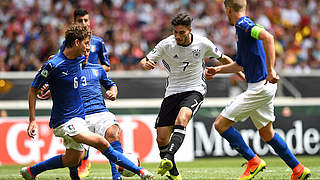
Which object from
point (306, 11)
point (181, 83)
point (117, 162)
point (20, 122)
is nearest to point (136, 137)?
point (20, 122)

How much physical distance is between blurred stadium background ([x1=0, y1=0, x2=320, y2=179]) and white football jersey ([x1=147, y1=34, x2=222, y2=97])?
18.6 feet

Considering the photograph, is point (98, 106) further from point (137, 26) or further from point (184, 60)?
point (137, 26)

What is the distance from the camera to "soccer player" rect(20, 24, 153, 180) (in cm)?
705

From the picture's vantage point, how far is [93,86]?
28.5 ft

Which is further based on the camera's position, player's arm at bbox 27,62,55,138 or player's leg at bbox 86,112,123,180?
player's leg at bbox 86,112,123,180

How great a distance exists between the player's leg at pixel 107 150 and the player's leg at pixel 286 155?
6.20ft

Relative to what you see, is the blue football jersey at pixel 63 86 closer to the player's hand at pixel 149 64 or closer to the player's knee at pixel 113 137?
the player's knee at pixel 113 137

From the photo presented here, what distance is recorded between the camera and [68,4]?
19.6 meters

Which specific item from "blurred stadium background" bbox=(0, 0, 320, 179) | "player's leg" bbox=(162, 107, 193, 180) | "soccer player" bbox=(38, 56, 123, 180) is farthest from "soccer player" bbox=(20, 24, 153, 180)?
"blurred stadium background" bbox=(0, 0, 320, 179)

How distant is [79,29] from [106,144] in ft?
4.59

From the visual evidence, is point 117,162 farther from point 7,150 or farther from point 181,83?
point 7,150

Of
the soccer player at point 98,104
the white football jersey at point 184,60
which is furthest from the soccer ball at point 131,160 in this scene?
the white football jersey at point 184,60

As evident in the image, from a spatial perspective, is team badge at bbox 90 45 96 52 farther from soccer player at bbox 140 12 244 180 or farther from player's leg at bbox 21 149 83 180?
player's leg at bbox 21 149 83 180

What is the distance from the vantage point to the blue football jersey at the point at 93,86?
28.0ft
